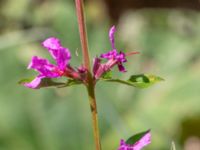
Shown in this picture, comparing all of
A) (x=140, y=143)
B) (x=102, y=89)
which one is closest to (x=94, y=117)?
(x=140, y=143)

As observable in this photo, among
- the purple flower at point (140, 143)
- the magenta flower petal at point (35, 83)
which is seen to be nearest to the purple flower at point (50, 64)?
the magenta flower petal at point (35, 83)

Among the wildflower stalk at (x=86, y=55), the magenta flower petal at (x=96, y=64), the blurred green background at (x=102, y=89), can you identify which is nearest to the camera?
the wildflower stalk at (x=86, y=55)

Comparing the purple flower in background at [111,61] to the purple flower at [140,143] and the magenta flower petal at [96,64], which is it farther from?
the purple flower at [140,143]

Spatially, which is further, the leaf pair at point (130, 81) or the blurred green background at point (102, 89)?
the blurred green background at point (102, 89)

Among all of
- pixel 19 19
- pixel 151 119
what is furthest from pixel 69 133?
pixel 19 19

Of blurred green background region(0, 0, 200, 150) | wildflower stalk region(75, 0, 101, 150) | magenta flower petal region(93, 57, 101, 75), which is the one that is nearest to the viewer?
wildflower stalk region(75, 0, 101, 150)

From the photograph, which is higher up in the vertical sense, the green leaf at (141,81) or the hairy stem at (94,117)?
the green leaf at (141,81)

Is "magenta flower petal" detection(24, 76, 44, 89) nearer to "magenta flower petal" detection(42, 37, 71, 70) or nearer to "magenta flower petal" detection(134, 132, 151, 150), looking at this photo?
"magenta flower petal" detection(42, 37, 71, 70)

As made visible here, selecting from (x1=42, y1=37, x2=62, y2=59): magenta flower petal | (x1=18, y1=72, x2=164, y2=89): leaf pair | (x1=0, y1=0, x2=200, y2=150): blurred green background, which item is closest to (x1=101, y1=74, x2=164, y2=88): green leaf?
(x1=18, y1=72, x2=164, y2=89): leaf pair

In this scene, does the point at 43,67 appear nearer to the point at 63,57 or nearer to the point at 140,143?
the point at 63,57
